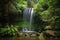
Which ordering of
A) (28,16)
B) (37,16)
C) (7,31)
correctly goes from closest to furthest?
1. (7,31)
2. (37,16)
3. (28,16)

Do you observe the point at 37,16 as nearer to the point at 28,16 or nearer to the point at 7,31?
the point at 28,16

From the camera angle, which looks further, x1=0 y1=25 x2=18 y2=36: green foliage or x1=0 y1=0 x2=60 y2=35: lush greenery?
x1=0 y1=0 x2=60 y2=35: lush greenery

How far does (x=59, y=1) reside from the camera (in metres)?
14.9

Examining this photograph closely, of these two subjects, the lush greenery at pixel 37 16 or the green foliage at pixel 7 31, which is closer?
the green foliage at pixel 7 31

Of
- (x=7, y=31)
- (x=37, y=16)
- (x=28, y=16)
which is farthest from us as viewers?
(x=28, y=16)

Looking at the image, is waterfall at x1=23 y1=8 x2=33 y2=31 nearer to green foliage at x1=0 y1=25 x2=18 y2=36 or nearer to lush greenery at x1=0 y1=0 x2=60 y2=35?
lush greenery at x1=0 y1=0 x2=60 y2=35

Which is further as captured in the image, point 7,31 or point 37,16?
point 37,16

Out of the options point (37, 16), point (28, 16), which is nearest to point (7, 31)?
point (37, 16)

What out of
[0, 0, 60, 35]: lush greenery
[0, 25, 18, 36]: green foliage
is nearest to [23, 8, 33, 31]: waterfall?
[0, 0, 60, 35]: lush greenery

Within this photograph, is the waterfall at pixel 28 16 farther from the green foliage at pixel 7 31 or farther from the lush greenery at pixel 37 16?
the green foliage at pixel 7 31

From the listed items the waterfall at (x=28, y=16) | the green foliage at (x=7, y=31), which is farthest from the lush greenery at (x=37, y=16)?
the waterfall at (x=28, y=16)

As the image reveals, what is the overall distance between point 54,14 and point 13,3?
415cm

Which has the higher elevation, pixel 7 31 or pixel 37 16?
pixel 37 16

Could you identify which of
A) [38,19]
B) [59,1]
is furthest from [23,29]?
[59,1]
